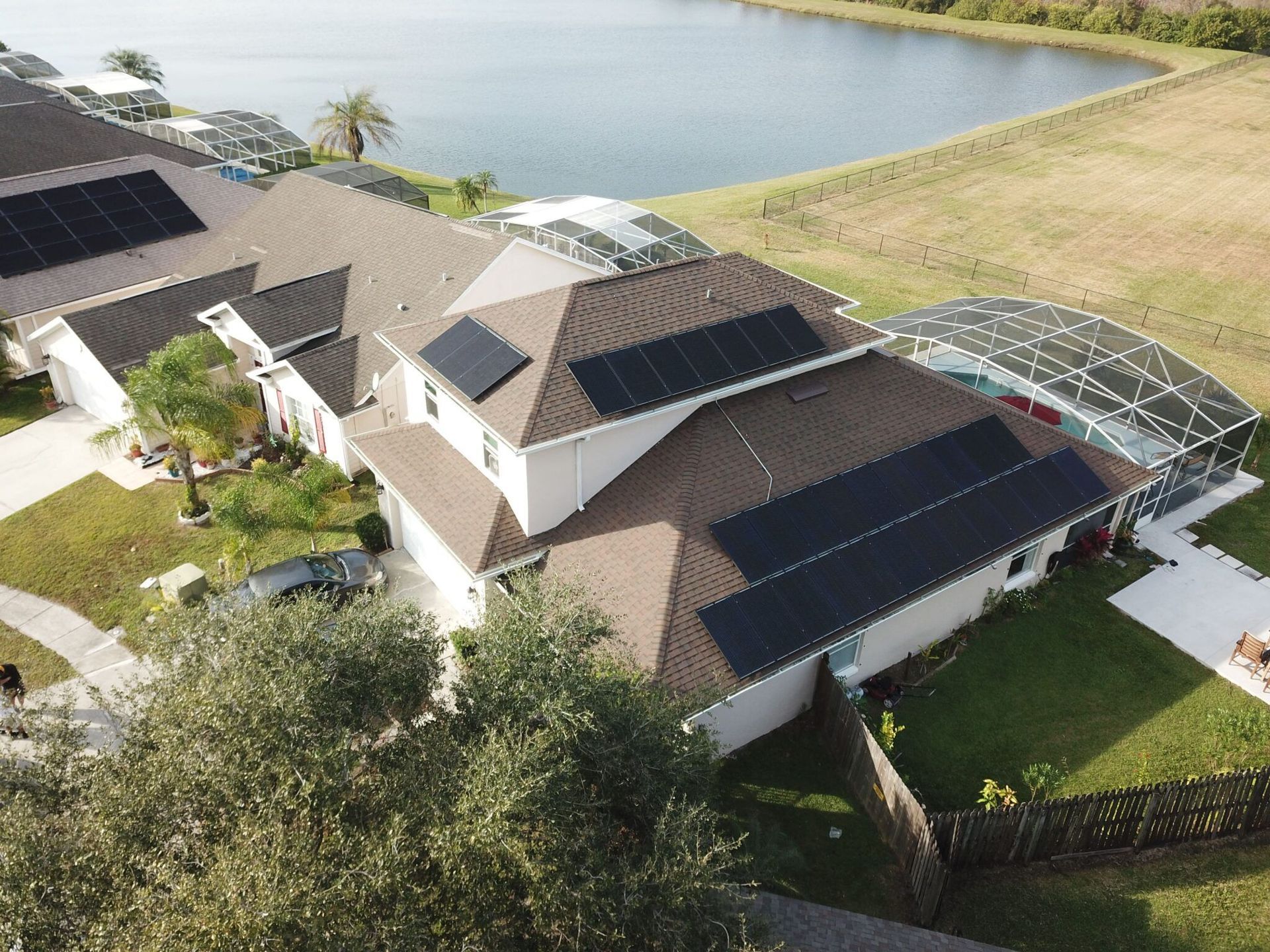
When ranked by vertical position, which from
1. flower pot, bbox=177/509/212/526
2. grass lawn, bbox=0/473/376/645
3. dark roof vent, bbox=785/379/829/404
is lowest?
grass lawn, bbox=0/473/376/645

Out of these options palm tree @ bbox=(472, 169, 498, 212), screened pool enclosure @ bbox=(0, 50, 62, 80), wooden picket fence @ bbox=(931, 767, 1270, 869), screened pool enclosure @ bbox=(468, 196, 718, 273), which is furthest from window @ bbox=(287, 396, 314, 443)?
screened pool enclosure @ bbox=(0, 50, 62, 80)

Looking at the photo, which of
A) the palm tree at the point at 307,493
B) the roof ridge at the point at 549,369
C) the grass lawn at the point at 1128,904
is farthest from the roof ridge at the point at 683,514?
the palm tree at the point at 307,493

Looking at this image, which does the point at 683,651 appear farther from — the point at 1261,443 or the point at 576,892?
the point at 1261,443

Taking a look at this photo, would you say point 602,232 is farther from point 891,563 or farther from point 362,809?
point 362,809

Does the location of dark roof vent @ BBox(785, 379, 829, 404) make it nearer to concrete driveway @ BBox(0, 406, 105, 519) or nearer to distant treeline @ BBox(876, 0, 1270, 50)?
concrete driveway @ BBox(0, 406, 105, 519)

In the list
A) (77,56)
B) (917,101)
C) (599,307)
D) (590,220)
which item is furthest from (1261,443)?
(77,56)

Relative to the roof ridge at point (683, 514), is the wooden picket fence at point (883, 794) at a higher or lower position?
lower

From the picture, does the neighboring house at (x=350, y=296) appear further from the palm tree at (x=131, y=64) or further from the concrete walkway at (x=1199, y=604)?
the palm tree at (x=131, y=64)
